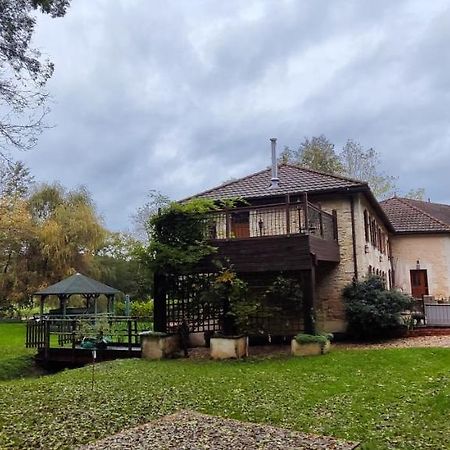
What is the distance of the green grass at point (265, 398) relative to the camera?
5.74 meters

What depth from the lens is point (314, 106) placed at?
26.0 m

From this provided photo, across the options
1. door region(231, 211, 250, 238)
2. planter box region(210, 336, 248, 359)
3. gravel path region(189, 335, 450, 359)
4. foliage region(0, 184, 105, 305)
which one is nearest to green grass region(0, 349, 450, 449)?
planter box region(210, 336, 248, 359)

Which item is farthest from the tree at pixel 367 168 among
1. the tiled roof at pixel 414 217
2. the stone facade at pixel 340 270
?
the stone facade at pixel 340 270

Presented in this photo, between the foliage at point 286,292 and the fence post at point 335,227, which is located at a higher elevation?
the fence post at point 335,227

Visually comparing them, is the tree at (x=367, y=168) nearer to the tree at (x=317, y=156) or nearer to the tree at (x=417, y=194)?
the tree at (x=317, y=156)

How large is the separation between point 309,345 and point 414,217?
58.6ft

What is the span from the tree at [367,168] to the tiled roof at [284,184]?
63.9ft

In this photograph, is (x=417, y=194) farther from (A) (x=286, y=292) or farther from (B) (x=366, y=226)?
(A) (x=286, y=292)

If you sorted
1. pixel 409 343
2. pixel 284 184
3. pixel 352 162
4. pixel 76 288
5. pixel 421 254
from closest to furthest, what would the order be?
pixel 409 343 < pixel 284 184 < pixel 76 288 < pixel 421 254 < pixel 352 162

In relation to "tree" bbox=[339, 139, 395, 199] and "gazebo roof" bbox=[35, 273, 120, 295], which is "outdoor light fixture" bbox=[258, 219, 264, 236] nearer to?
"gazebo roof" bbox=[35, 273, 120, 295]

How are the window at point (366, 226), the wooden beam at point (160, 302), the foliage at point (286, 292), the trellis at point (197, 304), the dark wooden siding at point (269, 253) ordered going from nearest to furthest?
the dark wooden siding at point (269, 253) < the trellis at point (197, 304) < the foliage at point (286, 292) < the wooden beam at point (160, 302) < the window at point (366, 226)

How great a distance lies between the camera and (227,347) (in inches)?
478

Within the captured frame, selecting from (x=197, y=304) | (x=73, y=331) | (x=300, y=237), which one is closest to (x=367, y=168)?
(x=300, y=237)

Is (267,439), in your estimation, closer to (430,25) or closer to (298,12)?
(298,12)
